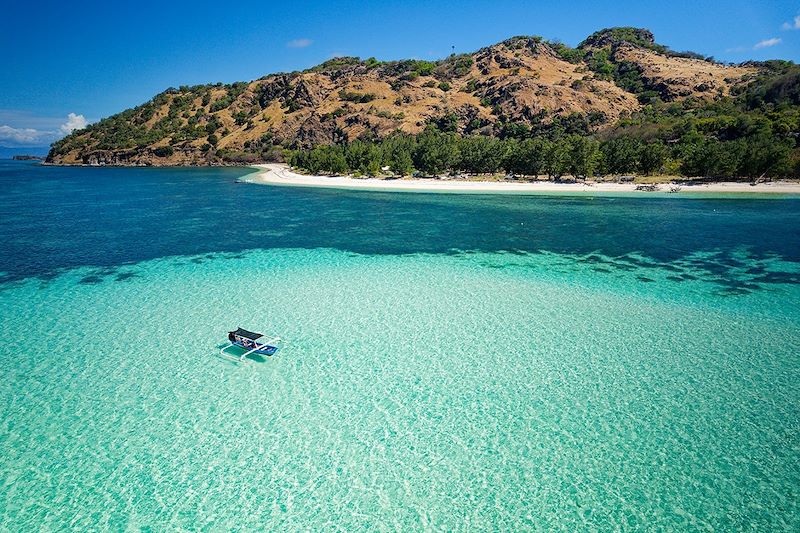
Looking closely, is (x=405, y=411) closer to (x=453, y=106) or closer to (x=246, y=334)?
(x=246, y=334)

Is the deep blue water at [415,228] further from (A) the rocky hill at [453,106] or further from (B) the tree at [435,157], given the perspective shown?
(A) the rocky hill at [453,106]

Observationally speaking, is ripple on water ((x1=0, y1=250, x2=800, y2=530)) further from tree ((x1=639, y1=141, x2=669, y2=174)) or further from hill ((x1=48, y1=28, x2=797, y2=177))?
hill ((x1=48, y1=28, x2=797, y2=177))

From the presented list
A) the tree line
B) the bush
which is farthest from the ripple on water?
the bush

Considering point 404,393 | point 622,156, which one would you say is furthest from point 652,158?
point 404,393

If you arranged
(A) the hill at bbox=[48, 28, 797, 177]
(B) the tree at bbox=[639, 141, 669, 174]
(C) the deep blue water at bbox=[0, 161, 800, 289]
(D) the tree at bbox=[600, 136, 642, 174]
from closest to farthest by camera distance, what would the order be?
1. (C) the deep blue water at bbox=[0, 161, 800, 289]
2. (D) the tree at bbox=[600, 136, 642, 174]
3. (B) the tree at bbox=[639, 141, 669, 174]
4. (A) the hill at bbox=[48, 28, 797, 177]

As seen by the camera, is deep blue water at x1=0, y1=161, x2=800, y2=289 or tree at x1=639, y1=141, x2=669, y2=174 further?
tree at x1=639, y1=141, x2=669, y2=174
